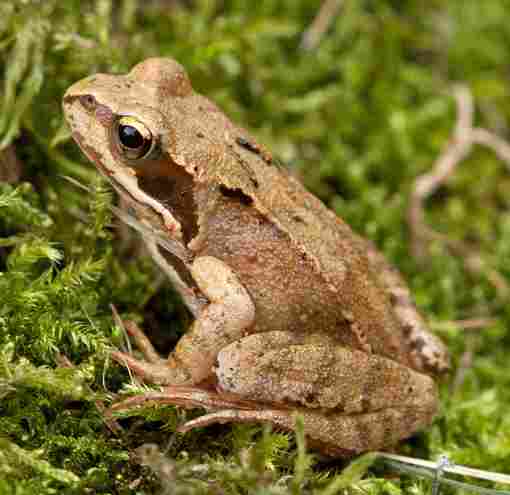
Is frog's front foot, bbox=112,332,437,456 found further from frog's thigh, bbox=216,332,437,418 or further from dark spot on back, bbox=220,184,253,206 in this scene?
dark spot on back, bbox=220,184,253,206

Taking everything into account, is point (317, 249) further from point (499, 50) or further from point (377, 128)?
point (499, 50)

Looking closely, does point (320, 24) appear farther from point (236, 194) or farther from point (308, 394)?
point (308, 394)

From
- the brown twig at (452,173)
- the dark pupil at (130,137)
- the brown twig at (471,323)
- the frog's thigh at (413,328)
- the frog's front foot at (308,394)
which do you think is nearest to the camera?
the frog's front foot at (308,394)

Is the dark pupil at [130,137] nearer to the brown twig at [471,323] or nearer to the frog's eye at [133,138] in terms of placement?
the frog's eye at [133,138]

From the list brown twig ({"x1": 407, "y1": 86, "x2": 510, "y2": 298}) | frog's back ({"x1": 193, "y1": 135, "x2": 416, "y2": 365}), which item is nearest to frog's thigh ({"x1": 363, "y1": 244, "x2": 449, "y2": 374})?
frog's back ({"x1": 193, "y1": 135, "x2": 416, "y2": 365})

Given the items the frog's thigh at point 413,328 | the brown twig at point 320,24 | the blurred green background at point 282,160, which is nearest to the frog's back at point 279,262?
the frog's thigh at point 413,328

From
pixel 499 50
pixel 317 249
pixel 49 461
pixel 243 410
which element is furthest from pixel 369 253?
pixel 499 50
